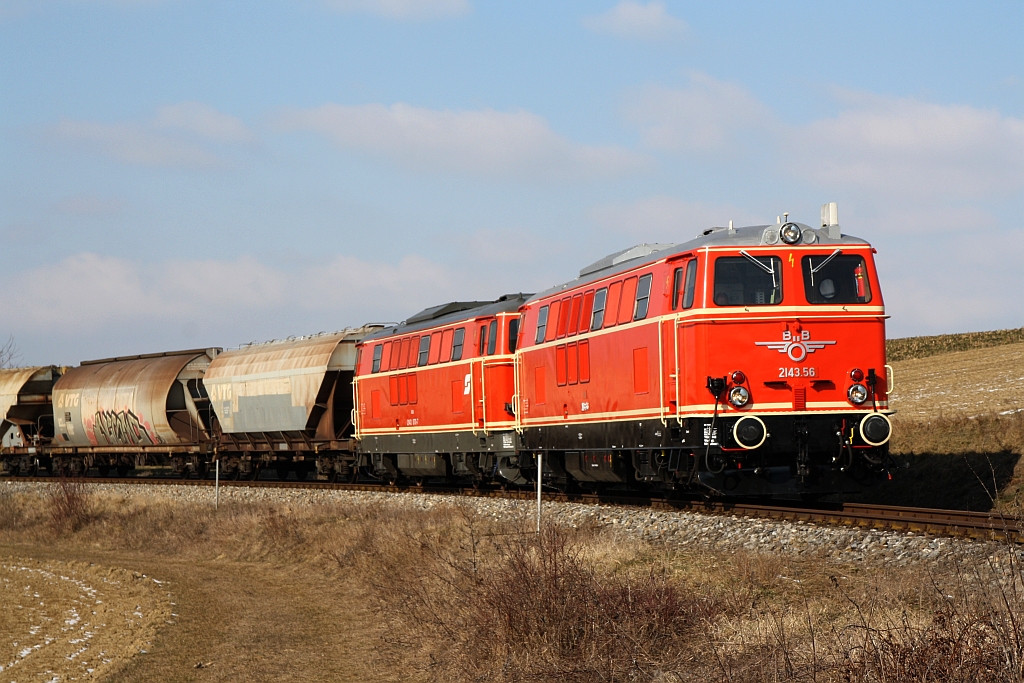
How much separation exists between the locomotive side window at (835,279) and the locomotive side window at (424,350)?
12.4 m

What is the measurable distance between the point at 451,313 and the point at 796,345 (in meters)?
12.8

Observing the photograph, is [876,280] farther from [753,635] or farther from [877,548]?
[753,635]

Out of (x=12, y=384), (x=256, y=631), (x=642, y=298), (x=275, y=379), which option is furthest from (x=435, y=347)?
(x=12, y=384)

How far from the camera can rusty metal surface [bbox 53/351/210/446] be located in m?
38.6

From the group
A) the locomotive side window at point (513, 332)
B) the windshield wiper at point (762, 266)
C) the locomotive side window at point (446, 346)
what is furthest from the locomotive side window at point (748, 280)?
the locomotive side window at point (446, 346)

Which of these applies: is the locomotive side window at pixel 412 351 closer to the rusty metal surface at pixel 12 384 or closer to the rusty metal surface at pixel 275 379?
the rusty metal surface at pixel 275 379

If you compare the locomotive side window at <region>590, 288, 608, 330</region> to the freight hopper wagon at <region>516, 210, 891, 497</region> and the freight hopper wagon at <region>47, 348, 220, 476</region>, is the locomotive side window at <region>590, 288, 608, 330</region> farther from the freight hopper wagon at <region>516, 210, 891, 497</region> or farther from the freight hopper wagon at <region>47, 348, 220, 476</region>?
the freight hopper wagon at <region>47, 348, 220, 476</region>

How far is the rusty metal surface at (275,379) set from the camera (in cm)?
3297

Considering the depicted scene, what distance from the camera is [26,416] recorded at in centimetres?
4634

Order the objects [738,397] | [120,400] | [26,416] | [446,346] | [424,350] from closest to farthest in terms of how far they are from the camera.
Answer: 1. [738,397]
2. [446,346]
3. [424,350]
4. [120,400]
5. [26,416]

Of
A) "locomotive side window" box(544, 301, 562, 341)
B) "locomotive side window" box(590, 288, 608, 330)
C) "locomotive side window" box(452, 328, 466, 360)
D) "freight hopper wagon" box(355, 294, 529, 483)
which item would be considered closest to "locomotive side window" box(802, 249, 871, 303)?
"locomotive side window" box(590, 288, 608, 330)

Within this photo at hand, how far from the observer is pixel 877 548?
13961 millimetres

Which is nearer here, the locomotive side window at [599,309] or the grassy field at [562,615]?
the grassy field at [562,615]

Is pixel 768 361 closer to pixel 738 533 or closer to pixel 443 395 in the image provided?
pixel 738 533
